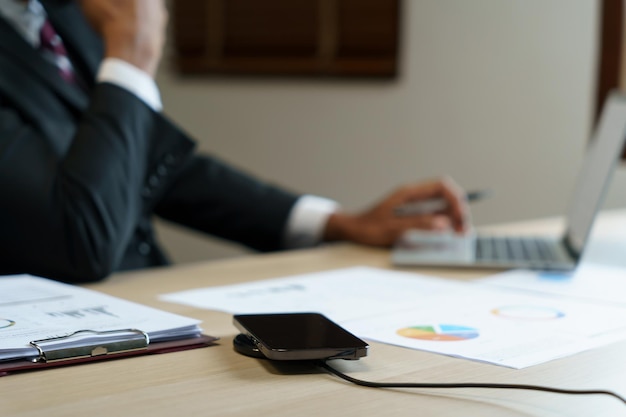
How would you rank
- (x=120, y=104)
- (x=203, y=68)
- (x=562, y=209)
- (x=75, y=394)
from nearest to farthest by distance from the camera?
(x=75, y=394) < (x=120, y=104) < (x=562, y=209) < (x=203, y=68)

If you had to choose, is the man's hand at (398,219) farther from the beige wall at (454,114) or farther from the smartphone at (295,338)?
the beige wall at (454,114)

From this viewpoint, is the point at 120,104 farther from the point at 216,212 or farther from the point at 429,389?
the point at 429,389

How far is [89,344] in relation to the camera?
0.68m

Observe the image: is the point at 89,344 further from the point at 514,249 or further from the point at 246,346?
the point at 514,249

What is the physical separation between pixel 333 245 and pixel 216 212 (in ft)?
0.78

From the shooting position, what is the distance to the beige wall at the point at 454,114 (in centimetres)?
251

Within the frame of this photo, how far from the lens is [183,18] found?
10.8 ft

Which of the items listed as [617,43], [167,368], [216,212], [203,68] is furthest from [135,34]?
[203,68]

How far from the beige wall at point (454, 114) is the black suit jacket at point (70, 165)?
1.55 m

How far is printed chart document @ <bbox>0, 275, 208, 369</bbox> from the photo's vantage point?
67 centimetres

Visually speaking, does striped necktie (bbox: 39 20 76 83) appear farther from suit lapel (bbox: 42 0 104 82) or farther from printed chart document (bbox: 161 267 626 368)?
printed chart document (bbox: 161 267 626 368)

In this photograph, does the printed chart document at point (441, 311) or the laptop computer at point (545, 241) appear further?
the laptop computer at point (545, 241)

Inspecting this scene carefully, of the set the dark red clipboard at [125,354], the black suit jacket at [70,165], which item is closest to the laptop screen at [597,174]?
the black suit jacket at [70,165]

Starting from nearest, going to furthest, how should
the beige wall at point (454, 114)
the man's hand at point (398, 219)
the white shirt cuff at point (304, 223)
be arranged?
the man's hand at point (398, 219)
the white shirt cuff at point (304, 223)
the beige wall at point (454, 114)
